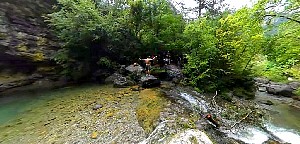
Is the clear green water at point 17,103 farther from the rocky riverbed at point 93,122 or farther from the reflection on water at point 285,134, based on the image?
the reflection on water at point 285,134

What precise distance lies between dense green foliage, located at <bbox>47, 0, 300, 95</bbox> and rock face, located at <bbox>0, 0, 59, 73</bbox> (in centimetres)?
111

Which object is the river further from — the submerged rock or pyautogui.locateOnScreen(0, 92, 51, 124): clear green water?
the submerged rock

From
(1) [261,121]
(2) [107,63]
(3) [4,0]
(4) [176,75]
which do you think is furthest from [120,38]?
(1) [261,121]

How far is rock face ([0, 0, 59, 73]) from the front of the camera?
13.4 m

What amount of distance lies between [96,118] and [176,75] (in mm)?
8265

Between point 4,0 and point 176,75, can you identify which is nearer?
point 4,0

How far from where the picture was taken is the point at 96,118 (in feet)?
25.7

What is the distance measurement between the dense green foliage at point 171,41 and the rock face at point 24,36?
1106 mm

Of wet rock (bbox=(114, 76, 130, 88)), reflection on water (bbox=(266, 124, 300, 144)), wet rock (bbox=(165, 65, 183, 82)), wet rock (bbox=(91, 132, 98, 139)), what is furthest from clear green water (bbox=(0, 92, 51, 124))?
reflection on water (bbox=(266, 124, 300, 144))

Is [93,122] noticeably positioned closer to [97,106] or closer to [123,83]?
[97,106]

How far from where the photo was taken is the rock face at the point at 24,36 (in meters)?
13.4

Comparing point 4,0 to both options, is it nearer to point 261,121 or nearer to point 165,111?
point 165,111

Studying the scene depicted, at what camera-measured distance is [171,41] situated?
1527 cm

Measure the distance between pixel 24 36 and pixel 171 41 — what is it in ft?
31.5
